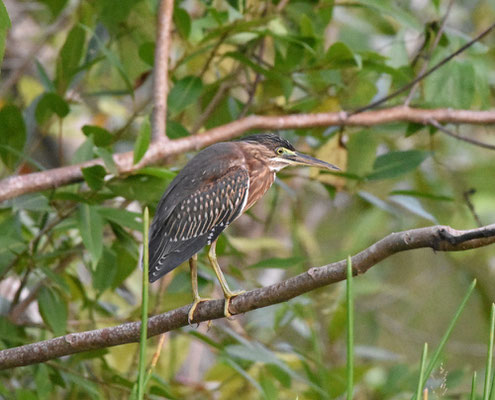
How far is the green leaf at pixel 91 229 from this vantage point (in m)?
2.49

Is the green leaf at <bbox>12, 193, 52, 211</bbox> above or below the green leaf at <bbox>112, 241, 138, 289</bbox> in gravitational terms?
above

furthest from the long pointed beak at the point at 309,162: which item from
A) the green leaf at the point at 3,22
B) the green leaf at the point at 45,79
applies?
the green leaf at the point at 3,22

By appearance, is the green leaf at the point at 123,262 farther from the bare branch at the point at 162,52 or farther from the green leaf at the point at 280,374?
the green leaf at the point at 280,374

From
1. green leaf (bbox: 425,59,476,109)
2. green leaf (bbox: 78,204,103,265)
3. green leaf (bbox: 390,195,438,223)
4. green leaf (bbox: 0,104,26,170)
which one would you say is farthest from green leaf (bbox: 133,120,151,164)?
green leaf (bbox: 425,59,476,109)

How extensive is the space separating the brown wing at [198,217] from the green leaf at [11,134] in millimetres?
702

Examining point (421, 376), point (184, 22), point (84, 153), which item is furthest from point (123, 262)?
point (421, 376)

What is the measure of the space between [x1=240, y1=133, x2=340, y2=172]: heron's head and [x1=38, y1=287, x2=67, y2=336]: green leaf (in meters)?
0.84

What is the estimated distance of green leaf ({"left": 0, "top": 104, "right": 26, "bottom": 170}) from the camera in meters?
2.92

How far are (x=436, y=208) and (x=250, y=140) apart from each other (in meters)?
1.57

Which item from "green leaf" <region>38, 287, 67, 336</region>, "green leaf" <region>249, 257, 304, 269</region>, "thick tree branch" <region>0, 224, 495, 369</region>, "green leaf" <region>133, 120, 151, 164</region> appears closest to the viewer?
"thick tree branch" <region>0, 224, 495, 369</region>

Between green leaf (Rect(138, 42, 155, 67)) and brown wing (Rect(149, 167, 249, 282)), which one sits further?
green leaf (Rect(138, 42, 155, 67))

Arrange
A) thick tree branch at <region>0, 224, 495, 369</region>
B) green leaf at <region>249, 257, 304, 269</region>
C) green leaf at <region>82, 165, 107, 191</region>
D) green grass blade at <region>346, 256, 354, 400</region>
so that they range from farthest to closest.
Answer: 1. green leaf at <region>249, 257, 304, 269</region>
2. green leaf at <region>82, 165, 107, 191</region>
3. thick tree branch at <region>0, 224, 495, 369</region>
4. green grass blade at <region>346, 256, 354, 400</region>

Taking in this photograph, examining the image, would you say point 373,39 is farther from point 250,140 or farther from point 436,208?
point 250,140

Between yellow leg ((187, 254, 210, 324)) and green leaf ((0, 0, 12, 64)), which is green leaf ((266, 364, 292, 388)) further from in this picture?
green leaf ((0, 0, 12, 64))
